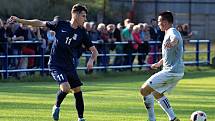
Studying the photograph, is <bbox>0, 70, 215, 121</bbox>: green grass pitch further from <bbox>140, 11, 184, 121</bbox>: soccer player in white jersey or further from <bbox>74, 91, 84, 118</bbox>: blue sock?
<bbox>140, 11, 184, 121</bbox>: soccer player in white jersey

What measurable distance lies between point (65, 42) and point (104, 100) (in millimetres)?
5156

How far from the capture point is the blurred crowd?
961 inches

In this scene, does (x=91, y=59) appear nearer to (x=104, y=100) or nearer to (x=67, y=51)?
(x=67, y=51)

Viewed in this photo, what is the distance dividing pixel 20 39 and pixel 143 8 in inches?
1033

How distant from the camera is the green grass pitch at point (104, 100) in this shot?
47.2ft

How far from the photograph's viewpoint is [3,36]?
77.7ft

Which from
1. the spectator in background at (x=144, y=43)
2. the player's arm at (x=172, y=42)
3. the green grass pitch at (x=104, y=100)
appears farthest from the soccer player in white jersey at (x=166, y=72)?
the spectator in background at (x=144, y=43)

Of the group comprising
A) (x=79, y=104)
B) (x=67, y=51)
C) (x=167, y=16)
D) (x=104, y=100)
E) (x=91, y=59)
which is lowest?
Result: (x=104, y=100)

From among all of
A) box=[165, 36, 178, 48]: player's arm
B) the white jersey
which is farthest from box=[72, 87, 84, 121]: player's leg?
box=[165, 36, 178, 48]: player's arm

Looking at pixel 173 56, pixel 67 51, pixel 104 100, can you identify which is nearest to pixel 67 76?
pixel 67 51

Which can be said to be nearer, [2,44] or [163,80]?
[163,80]

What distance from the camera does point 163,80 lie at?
12.7 meters

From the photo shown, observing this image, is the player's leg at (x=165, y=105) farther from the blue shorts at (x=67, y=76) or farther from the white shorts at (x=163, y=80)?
the blue shorts at (x=67, y=76)

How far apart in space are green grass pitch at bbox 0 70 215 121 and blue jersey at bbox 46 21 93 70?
3.89 feet
